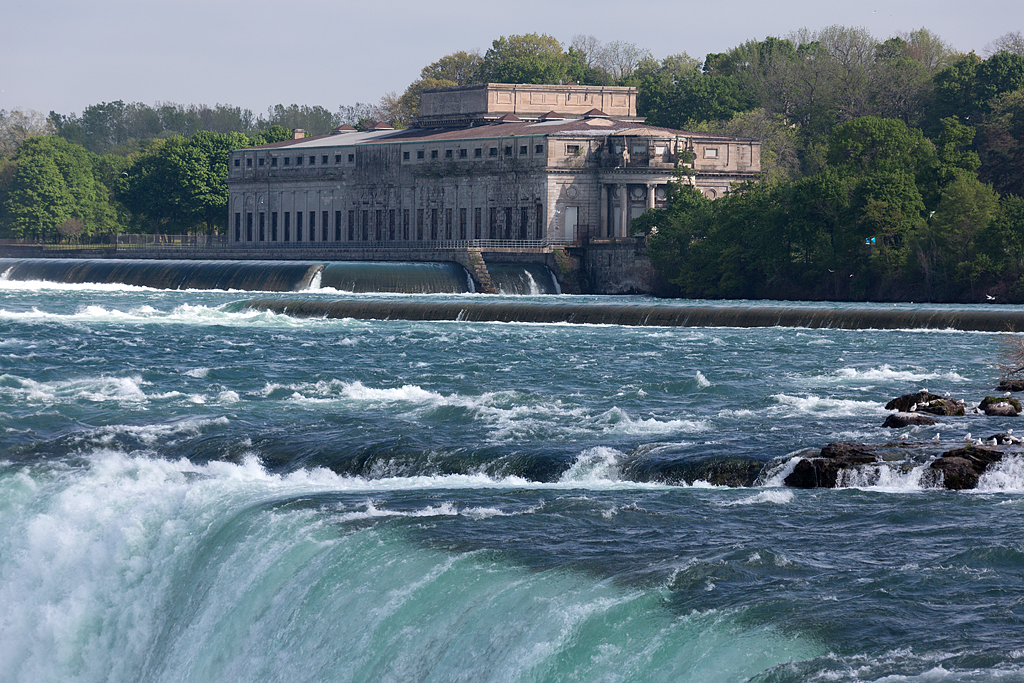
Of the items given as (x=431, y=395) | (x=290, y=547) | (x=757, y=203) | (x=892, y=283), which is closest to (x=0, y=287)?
(x=757, y=203)

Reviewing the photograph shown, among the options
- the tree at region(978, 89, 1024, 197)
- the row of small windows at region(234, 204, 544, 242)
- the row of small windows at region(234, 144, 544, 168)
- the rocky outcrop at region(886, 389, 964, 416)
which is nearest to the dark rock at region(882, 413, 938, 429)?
the rocky outcrop at region(886, 389, 964, 416)

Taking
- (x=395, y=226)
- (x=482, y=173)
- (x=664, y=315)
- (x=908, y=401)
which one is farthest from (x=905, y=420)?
(x=395, y=226)

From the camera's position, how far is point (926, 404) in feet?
113

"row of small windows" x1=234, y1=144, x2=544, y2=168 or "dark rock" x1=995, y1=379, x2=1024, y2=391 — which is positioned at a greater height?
"row of small windows" x1=234, y1=144, x2=544, y2=168

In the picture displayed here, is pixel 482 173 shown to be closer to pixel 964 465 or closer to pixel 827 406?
pixel 827 406

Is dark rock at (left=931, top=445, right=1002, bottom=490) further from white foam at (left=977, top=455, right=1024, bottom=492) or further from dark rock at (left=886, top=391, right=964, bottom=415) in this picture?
dark rock at (left=886, top=391, right=964, bottom=415)

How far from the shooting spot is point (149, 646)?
21.1 meters

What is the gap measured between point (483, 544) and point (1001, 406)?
17435 millimetres

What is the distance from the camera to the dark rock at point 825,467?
2594cm

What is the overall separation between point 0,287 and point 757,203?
2048 inches

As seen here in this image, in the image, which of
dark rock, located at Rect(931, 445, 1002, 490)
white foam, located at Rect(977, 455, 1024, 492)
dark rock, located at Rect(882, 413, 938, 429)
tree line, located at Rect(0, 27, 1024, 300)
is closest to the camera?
white foam, located at Rect(977, 455, 1024, 492)

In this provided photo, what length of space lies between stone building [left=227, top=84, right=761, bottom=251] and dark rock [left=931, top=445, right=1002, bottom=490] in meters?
88.2

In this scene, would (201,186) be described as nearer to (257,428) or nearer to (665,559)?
(257,428)

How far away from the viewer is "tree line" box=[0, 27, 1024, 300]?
86062 mm
